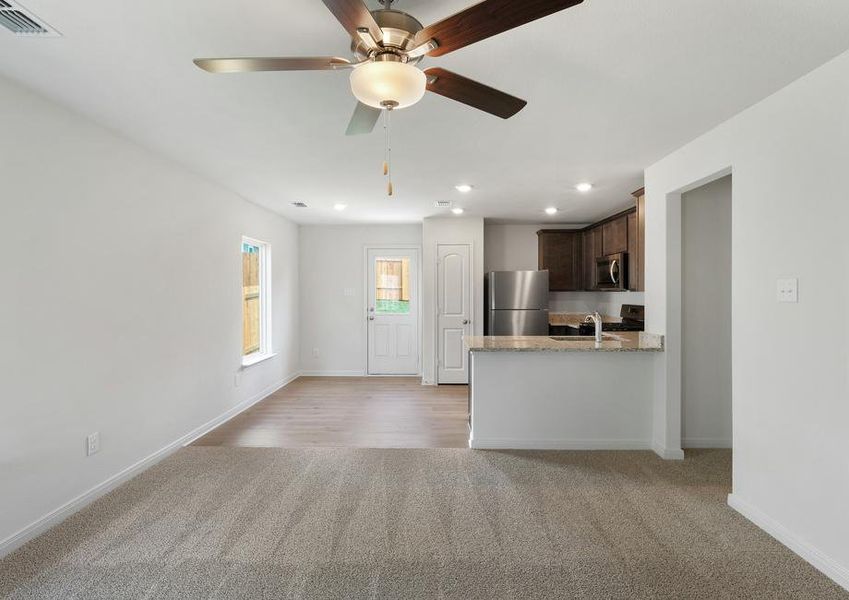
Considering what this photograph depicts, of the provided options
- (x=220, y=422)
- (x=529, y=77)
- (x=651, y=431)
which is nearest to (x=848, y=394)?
(x=651, y=431)

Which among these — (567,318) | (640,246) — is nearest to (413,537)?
(640,246)

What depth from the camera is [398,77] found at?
4.40 feet

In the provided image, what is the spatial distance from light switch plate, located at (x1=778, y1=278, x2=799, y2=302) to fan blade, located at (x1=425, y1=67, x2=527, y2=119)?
5.31ft

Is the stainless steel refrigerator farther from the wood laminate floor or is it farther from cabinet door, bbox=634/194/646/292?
cabinet door, bbox=634/194/646/292

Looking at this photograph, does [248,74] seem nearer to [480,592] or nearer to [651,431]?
[480,592]

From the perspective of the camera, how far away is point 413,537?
7.31ft

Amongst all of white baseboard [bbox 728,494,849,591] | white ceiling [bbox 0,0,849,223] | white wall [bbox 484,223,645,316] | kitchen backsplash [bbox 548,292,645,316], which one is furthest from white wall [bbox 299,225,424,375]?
white baseboard [bbox 728,494,849,591]

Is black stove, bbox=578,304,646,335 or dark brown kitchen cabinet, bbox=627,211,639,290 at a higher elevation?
dark brown kitchen cabinet, bbox=627,211,639,290

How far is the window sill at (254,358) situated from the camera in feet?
15.6

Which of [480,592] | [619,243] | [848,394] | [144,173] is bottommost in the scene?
[480,592]

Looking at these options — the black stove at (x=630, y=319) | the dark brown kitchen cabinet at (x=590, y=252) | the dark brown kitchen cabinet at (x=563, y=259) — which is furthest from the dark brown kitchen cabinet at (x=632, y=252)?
the dark brown kitchen cabinet at (x=563, y=259)

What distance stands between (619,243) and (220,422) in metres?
4.42

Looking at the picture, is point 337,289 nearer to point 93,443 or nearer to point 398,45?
point 93,443

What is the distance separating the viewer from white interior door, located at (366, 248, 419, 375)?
6.58 m
